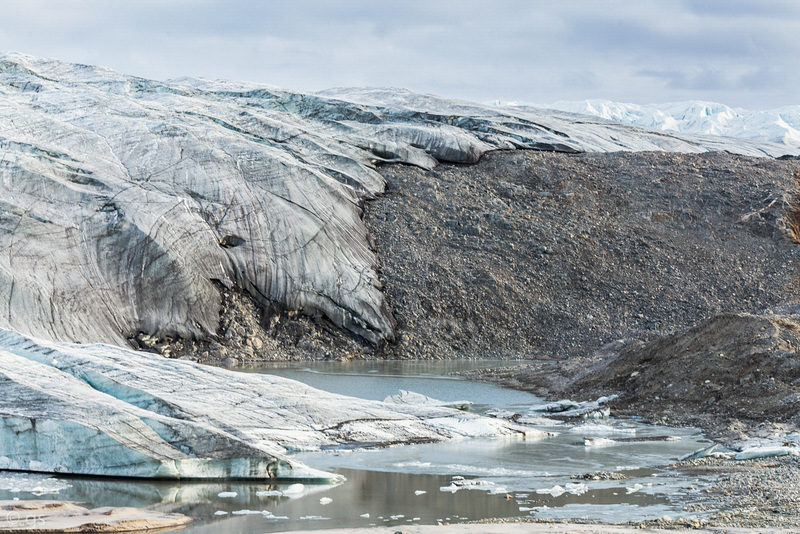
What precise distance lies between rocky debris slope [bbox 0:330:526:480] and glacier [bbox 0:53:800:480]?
0.03m

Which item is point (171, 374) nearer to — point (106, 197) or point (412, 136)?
point (106, 197)

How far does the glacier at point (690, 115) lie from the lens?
527 ft

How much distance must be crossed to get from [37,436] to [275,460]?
2.69 m

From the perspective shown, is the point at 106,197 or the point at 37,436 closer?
the point at 37,436

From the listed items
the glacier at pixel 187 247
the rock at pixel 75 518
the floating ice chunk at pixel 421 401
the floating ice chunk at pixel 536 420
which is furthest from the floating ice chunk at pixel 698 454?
the rock at pixel 75 518

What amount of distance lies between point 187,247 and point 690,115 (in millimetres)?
169627

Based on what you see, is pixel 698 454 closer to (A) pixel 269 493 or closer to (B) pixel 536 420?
(B) pixel 536 420

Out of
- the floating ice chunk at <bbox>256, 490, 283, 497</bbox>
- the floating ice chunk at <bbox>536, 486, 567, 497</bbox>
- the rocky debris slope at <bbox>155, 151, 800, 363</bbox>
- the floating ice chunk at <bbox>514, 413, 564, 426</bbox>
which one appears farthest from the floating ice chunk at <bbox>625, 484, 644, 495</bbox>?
the rocky debris slope at <bbox>155, 151, 800, 363</bbox>

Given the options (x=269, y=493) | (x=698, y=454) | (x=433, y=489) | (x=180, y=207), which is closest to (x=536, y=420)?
(x=698, y=454)

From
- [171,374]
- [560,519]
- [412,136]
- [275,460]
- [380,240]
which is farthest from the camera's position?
[412,136]

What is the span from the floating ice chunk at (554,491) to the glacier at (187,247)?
95.7 inches

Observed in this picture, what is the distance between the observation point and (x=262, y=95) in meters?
50.2

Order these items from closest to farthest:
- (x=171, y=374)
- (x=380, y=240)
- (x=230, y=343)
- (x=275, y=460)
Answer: (x=275, y=460)
(x=171, y=374)
(x=230, y=343)
(x=380, y=240)

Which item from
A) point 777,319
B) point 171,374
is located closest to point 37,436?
point 171,374
